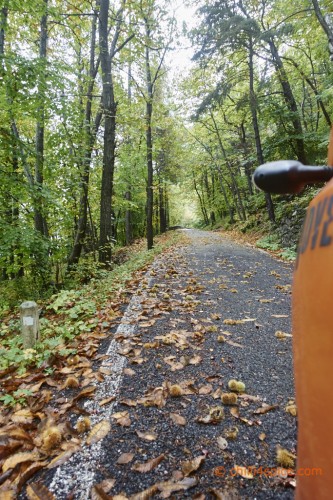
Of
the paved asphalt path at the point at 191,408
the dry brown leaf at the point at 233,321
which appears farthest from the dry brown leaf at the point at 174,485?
the dry brown leaf at the point at 233,321

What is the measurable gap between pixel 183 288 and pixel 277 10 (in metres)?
13.5

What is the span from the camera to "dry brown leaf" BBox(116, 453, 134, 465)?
1.61 metres

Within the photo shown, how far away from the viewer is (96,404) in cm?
211

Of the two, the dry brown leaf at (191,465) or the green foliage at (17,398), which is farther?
the green foliage at (17,398)

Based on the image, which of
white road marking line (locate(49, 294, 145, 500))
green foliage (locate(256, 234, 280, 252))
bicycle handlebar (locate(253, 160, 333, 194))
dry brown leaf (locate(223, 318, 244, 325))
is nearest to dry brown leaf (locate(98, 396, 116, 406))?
white road marking line (locate(49, 294, 145, 500))

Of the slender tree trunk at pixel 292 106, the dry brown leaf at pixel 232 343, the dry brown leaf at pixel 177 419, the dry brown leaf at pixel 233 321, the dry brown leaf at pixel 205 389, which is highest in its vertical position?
the slender tree trunk at pixel 292 106

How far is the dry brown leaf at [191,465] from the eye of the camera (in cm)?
154

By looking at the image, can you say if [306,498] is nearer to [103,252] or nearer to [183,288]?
[183,288]

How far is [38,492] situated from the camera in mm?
1438

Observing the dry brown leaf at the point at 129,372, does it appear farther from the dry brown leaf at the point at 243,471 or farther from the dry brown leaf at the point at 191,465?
the dry brown leaf at the point at 243,471

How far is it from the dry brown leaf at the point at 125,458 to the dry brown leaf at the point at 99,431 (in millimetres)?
211

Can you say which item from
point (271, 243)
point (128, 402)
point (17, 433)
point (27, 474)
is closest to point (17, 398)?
point (17, 433)

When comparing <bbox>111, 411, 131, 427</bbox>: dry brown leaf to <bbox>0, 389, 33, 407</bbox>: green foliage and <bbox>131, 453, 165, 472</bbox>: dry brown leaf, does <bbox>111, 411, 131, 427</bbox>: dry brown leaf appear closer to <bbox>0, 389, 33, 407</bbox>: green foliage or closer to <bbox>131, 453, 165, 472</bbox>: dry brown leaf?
<bbox>131, 453, 165, 472</bbox>: dry brown leaf

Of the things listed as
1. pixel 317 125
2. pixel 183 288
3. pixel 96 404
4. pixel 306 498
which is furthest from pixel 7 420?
pixel 317 125
